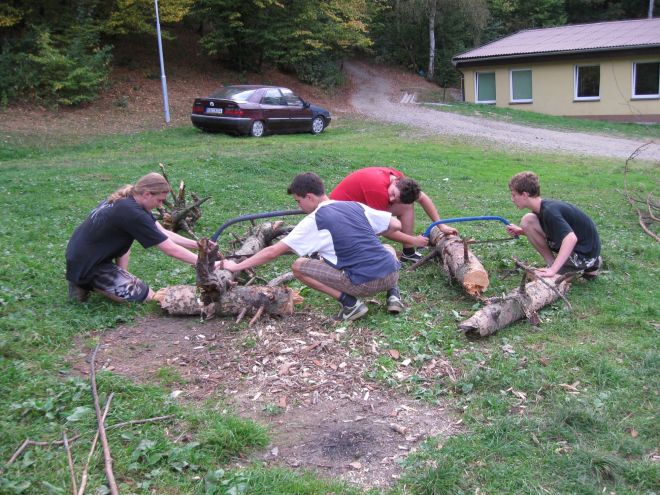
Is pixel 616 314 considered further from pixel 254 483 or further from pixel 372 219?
pixel 254 483

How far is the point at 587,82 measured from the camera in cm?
2548

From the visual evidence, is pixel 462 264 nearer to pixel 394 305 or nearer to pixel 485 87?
pixel 394 305

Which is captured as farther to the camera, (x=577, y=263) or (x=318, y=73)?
(x=318, y=73)

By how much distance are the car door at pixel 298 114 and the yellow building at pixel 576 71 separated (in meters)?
11.5

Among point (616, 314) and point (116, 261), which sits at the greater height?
point (116, 261)

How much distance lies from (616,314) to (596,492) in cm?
258

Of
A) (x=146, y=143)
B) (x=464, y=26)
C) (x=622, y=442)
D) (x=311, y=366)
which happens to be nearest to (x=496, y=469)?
(x=622, y=442)

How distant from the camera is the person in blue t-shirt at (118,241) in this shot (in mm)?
5164

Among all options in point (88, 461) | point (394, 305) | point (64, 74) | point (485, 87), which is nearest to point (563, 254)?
point (394, 305)

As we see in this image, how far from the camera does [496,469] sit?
3.29 metres

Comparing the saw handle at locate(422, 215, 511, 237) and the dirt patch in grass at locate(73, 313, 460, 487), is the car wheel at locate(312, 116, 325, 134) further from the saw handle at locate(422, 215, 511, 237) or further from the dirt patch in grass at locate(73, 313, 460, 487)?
the dirt patch in grass at locate(73, 313, 460, 487)

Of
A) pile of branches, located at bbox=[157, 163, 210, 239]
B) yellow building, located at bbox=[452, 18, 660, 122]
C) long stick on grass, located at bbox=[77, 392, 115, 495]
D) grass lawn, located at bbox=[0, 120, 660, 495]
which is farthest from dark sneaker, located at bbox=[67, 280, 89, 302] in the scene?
yellow building, located at bbox=[452, 18, 660, 122]

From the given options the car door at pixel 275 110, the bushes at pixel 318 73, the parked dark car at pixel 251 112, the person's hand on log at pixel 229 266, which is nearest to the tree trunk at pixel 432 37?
the bushes at pixel 318 73

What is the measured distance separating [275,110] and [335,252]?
13.2 m
